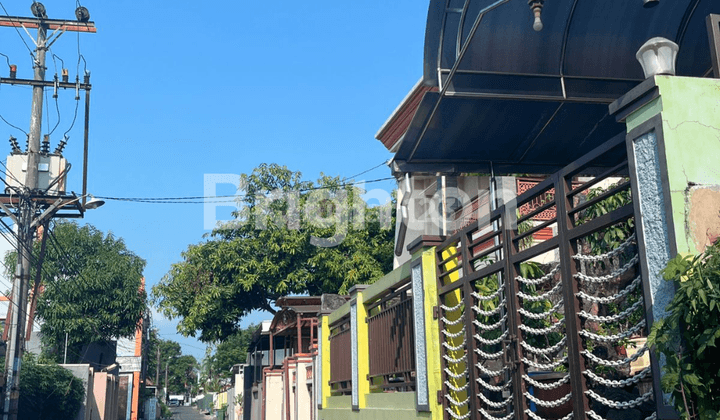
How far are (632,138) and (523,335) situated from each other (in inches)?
68.7

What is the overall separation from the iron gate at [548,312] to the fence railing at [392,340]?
2.70 feet

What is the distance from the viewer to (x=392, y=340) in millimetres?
7812

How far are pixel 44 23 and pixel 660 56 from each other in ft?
64.4

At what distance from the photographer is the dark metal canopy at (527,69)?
24.5 ft

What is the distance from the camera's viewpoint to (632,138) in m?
3.71

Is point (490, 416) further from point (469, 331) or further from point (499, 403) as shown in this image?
point (469, 331)

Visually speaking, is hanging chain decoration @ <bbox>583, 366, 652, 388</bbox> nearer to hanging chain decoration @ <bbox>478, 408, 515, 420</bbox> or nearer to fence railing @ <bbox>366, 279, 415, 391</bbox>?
hanging chain decoration @ <bbox>478, 408, 515, 420</bbox>

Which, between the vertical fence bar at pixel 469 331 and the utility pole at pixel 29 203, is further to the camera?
the utility pole at pixel 29 203

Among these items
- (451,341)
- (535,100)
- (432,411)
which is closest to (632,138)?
(451,341)

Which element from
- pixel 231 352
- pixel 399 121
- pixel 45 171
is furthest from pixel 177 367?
pixel 399 121

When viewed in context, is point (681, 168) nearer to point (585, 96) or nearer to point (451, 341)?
point (451, 341)

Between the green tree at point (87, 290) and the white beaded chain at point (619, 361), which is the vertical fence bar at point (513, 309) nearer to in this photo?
the white beaded chain at point (619, 361)

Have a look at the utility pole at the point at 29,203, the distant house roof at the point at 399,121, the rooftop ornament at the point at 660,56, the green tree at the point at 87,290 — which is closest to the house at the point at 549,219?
the rooftop ornament at the point at 660,56

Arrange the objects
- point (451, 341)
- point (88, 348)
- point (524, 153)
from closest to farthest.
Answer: point (451, 341)
point (524, 153)
point (88, 348)
